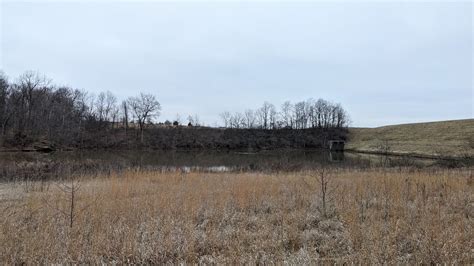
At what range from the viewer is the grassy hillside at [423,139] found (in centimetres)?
4728

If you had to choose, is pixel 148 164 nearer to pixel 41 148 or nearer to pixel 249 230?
pixel 249 230

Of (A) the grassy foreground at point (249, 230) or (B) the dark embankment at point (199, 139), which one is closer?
(A) the grassy foreground at point (249, 230)

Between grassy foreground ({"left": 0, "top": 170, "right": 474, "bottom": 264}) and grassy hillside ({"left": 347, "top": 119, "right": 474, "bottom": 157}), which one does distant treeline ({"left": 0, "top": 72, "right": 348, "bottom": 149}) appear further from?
grassy foreground ({"left": 0, "top": 170, "right": 474, "bottom": 264})

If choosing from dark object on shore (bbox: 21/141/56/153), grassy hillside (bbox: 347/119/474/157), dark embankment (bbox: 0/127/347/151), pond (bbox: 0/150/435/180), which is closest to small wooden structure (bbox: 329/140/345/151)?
grassy hillside (bbox: 347/119/474/157)

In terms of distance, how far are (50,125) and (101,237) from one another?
6847 centimetres

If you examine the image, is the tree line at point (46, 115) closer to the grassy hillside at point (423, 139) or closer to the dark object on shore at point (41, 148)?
the dark object on shore at point (41, 148)

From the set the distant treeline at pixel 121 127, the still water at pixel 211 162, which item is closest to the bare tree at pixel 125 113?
the distant treeline at pixel 121 127

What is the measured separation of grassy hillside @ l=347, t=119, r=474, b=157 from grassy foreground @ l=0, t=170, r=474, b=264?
38.3m

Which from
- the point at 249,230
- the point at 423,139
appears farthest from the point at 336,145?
the point at 249,230

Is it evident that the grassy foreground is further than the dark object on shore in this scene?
No

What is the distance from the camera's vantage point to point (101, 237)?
191 inches

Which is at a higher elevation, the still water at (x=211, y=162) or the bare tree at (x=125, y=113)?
the bare tree at (x=125, y=113)

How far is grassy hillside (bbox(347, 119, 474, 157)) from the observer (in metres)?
47.3

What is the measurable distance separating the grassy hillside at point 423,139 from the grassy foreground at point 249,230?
38.3 m
